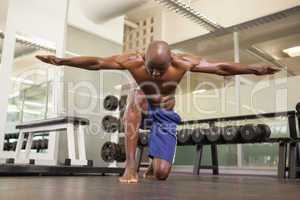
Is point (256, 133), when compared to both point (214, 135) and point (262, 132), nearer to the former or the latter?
point (262, 132)

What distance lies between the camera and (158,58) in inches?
70.3

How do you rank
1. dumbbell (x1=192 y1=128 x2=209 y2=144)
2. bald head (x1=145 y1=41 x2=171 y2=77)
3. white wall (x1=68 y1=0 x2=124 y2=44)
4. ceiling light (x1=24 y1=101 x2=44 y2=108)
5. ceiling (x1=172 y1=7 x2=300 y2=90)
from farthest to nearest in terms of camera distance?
white wall (x1=68 y1=0 x2=124 y2=44) → ceiling (x1=172 y1=7 x2=300 y2=90) → ceiling light (x1=24 y1=101 x2=44 y2=108) → dumbbell (x1=192 y1=128 x2=209 y2=144) → bald head (x1=145 y1=41 x2=171 y2=77)

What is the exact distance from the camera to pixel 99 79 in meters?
5.64

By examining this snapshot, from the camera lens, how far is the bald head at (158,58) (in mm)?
1789

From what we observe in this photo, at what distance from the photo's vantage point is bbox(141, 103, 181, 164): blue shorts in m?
2.07

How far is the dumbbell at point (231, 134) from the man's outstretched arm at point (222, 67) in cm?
217

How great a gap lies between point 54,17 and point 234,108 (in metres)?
3.23

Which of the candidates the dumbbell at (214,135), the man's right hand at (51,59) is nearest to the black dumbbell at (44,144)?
the dumbbell at (214,135)

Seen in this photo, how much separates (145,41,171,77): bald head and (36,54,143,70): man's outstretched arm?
0.49 feet

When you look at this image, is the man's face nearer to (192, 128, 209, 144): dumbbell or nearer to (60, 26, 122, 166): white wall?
(192, 128, 209, 144): dumbbell

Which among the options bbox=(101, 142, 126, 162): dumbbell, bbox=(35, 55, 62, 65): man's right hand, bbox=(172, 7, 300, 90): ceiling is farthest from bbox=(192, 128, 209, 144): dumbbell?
bbox=(35, 55, 62, 65): man's right hand

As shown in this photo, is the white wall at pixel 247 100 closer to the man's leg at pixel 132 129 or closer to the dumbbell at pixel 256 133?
the dumbbell at pixel 256 133

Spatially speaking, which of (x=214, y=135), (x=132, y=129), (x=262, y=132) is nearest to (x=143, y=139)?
(x=214, y=135)

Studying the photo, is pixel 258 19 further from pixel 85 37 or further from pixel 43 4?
pixel 43 4
